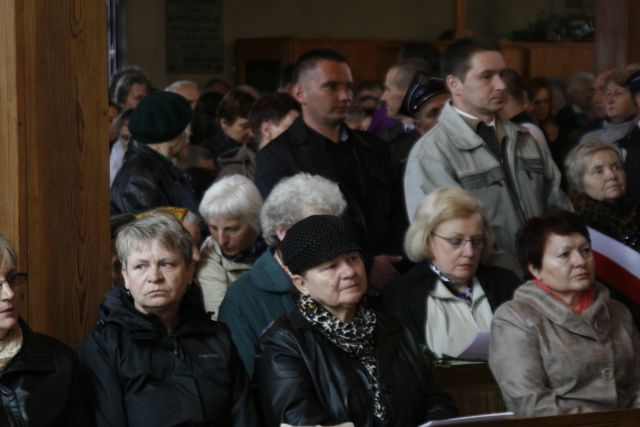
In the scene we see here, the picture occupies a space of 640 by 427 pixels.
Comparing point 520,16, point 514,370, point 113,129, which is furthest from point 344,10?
point 514,370

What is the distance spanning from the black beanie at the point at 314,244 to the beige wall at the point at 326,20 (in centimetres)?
971

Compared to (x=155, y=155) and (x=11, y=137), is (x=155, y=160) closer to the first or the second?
(x=155, y=155)

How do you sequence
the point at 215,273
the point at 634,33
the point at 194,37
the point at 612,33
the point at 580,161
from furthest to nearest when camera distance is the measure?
the point at 194,37 → the point at 612,33 → the point at 634,33 → the point at 580,161 → the point at 215,273

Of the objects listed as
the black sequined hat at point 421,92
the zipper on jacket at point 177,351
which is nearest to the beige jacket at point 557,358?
the zipper on jacket at point 177,351

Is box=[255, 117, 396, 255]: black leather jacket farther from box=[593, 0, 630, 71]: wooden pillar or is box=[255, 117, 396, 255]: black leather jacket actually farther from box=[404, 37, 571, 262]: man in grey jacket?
box=[593, 0, 630, 71]: wooden pillar

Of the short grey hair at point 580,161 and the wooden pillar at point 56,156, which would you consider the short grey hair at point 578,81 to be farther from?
the wooden pillar at point 56,156

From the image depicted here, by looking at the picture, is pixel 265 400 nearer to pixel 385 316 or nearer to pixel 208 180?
pixel 385 316

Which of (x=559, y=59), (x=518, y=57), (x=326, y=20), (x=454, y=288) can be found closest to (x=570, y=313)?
(x=454, y=288)

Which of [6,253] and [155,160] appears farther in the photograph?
[155,160]

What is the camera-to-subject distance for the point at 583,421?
11.7ft

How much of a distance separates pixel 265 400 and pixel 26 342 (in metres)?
0.74

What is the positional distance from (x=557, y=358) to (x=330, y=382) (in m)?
0.84

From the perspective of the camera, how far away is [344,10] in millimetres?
15352

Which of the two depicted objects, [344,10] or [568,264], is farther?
[344,10]
